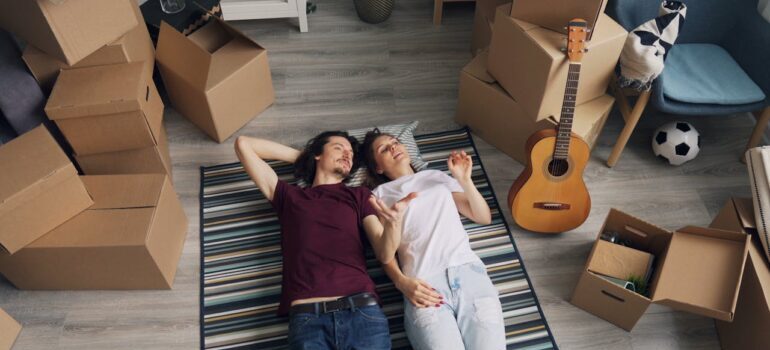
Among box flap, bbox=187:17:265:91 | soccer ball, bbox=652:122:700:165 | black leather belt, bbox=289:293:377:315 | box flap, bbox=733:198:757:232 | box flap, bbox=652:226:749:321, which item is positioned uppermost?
box flap, bbox=187:17:265:91

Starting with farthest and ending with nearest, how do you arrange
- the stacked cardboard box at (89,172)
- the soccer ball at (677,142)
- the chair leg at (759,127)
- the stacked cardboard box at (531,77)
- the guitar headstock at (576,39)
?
the soccer ball at (677,142) → the chair leg at (759,127) → the stacked cardboard box at (531,77) → the guitar headstock at (576,39) → the stacked cardboard box at (89,172)

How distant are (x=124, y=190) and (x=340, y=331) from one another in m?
0.92

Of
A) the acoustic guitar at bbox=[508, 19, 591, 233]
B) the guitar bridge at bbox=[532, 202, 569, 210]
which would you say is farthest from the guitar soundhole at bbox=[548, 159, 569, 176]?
the guitar bridge at bbox=[532, 202, 569, 210]

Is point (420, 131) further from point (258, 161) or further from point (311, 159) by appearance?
point (258, 161)

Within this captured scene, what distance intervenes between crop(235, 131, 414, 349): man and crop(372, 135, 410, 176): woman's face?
0.11 metres

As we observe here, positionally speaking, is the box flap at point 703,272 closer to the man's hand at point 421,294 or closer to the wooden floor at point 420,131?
the wooden floor at point 420,131

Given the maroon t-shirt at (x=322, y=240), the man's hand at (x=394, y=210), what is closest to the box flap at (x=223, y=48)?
the maroon t-shirt at (x=322, y=240)

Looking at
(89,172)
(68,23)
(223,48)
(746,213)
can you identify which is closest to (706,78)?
(746,213)

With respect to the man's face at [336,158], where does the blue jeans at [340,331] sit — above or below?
below

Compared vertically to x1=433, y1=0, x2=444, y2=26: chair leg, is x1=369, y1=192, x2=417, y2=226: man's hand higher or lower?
higher

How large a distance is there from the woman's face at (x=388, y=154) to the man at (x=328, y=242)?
0.11 meters

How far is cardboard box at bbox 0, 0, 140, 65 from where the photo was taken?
179cm

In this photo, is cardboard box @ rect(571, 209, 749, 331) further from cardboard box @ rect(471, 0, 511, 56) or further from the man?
cardboard box @ rect(471, 0, 511, 56)

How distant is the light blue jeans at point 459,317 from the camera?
1.69m
